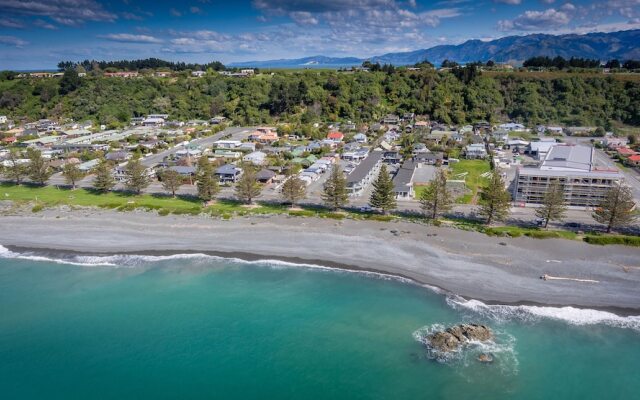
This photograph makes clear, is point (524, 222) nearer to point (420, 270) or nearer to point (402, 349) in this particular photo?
point (420, 270)

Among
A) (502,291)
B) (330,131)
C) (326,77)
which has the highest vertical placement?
(326,77)

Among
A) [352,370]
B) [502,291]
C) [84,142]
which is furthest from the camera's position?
[84,142]

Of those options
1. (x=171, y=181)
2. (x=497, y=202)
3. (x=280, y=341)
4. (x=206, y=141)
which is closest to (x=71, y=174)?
(x=171, y=181)

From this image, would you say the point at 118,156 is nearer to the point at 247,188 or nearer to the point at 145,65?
the point at 247,188

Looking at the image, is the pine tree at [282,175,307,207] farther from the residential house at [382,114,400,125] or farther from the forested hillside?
the residential house at [382,114,400,125]

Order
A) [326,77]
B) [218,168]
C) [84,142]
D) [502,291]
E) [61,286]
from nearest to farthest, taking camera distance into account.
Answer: [502,291]
[61,286]
[218,168]
[84,142]
[326,77]

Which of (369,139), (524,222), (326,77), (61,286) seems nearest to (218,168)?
(61,286)

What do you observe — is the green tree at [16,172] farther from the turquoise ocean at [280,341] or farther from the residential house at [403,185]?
the residential house at [403,185]

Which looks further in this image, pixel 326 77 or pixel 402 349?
pixel 326 77
